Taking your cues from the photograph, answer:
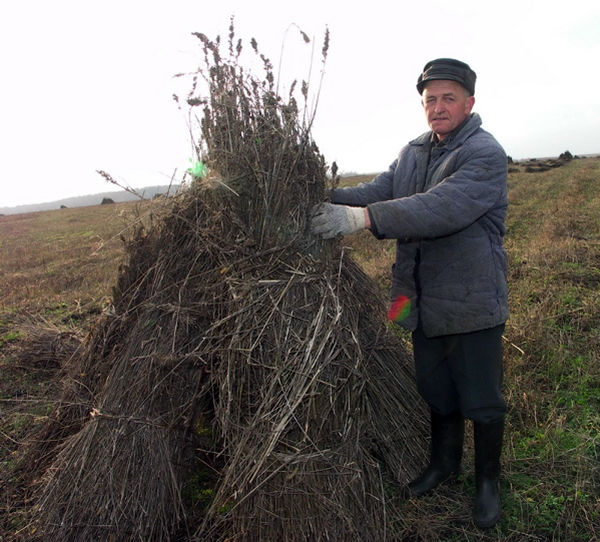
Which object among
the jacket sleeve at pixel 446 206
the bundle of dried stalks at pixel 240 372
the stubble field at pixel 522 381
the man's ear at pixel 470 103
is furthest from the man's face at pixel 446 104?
the stubble field at pixel 522 381

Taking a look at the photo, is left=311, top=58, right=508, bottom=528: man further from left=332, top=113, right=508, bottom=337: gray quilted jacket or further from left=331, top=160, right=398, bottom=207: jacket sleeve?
left=331, top=160, right=398, bottom=207: jacket sleeve

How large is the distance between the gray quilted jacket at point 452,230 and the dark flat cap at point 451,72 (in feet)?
0.66

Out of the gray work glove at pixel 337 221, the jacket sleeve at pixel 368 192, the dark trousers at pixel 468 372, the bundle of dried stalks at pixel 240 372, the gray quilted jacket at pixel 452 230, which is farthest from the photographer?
the jacket sleeve at pixel 368 192

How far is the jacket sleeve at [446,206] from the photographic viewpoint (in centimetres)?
222

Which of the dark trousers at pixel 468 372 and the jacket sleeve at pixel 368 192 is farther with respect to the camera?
the jacket sleeve at pixel 368 192

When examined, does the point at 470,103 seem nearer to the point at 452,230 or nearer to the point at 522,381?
the point at 452,230

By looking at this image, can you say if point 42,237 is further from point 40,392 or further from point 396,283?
point 396,283

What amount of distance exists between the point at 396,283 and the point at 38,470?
264 cm

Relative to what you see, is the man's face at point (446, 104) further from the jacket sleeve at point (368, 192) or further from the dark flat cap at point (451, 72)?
the jacket sleeve at point (368, 192)

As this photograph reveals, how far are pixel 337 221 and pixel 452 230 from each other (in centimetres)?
60

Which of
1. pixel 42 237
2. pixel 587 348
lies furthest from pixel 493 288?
pixel 42 237

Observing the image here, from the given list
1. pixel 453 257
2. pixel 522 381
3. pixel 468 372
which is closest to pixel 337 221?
pixel 453 257

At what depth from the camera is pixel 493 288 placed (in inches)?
95.6

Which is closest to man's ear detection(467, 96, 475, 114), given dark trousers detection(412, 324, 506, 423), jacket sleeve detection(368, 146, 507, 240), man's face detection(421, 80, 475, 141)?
man's face detection(421, 80, 475, 141)
